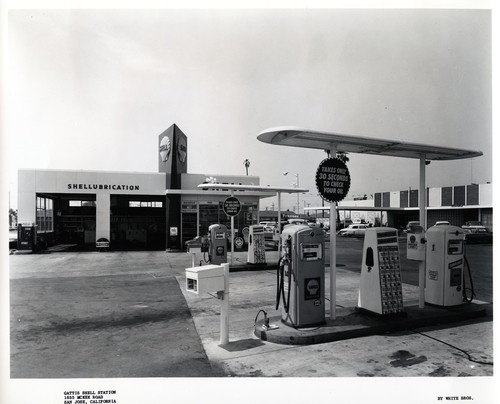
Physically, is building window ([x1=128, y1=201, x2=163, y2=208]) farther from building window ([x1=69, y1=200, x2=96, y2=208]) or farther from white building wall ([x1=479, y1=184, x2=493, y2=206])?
white building wall ([x1=479, y1=184, x2=493, y2=206])

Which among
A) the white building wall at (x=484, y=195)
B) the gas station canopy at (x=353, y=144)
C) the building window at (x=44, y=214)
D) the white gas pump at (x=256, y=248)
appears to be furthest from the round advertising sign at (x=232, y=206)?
the white building wall at (x=484, y=195)

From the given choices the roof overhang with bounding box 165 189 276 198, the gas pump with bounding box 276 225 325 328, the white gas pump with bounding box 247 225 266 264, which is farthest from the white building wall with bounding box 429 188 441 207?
the gas pump with bounding box 276 225 325 328

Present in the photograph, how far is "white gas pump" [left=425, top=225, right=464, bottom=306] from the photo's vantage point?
627 cm

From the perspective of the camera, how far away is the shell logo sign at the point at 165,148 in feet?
62.7

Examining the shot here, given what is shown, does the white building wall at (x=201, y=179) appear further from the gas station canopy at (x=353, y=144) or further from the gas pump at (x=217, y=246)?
the gas station canopy at (x=353, y=144)

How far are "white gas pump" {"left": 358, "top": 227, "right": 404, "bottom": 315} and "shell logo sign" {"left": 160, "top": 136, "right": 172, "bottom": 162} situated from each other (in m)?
14.8

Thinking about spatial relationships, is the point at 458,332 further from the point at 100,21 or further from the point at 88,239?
the point at 88,239

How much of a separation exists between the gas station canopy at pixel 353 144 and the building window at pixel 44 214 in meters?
16.6

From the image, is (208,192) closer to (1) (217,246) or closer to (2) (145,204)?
(2) (145,204)

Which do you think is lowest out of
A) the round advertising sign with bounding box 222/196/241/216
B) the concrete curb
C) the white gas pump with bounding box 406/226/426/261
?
the concrete curb

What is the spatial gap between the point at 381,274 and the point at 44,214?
1856 centimetres

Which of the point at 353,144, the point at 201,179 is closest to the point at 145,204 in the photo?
the point at 201,179

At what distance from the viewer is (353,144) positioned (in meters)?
5.62

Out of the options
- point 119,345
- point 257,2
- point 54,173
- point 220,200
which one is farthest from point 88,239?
point 257,2
